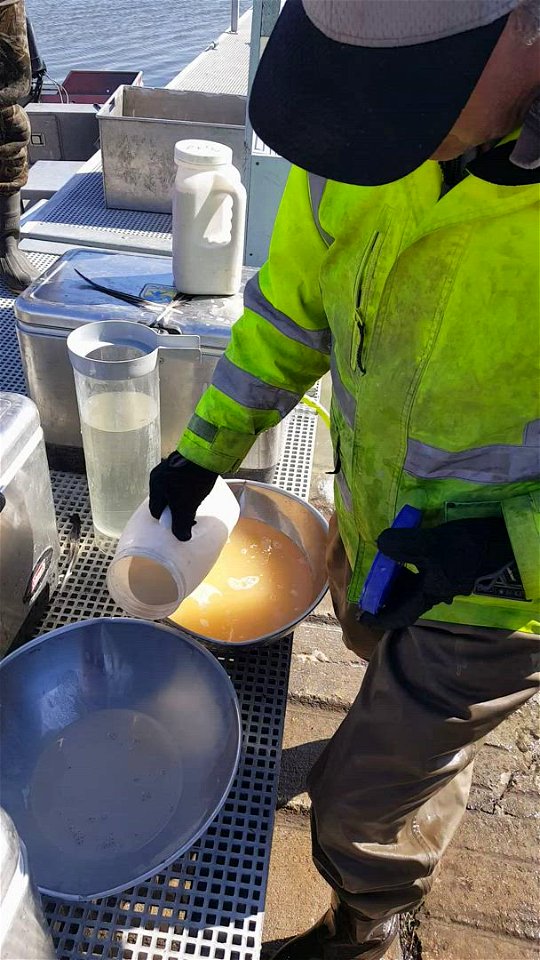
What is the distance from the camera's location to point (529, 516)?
1.09m

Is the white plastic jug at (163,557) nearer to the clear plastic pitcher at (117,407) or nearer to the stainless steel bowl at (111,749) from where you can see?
the stainless steel bowl at (111,749)

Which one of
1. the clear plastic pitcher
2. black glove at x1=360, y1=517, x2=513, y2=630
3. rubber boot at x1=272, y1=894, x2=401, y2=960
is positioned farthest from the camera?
the clear plastic pitcher

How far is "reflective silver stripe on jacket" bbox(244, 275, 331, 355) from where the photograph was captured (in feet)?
4.71

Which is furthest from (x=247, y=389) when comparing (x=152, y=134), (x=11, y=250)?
(x=152, y=134)

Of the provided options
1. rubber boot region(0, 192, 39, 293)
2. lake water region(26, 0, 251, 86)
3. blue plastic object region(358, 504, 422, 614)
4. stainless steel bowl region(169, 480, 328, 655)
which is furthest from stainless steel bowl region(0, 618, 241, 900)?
lake water region(26, 0, 251, 86)

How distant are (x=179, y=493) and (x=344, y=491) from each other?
0.34 m

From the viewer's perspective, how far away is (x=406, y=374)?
1142 mm

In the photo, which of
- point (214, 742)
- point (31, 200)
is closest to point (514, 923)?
point (214, 742)

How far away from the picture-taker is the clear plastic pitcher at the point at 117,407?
5.74ft

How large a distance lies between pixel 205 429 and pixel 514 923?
151 centimetres

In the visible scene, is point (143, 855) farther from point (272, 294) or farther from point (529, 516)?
point (272, 294)

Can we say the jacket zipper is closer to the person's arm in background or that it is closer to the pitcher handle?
the person's arm in background

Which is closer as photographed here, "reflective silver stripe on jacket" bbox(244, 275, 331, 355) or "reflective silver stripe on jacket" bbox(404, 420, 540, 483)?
"reflective silver stripe on jacket" bbox(404, 420, 540, 483)

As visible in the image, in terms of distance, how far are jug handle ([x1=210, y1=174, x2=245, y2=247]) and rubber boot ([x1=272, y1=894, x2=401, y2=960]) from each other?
5.66ft
